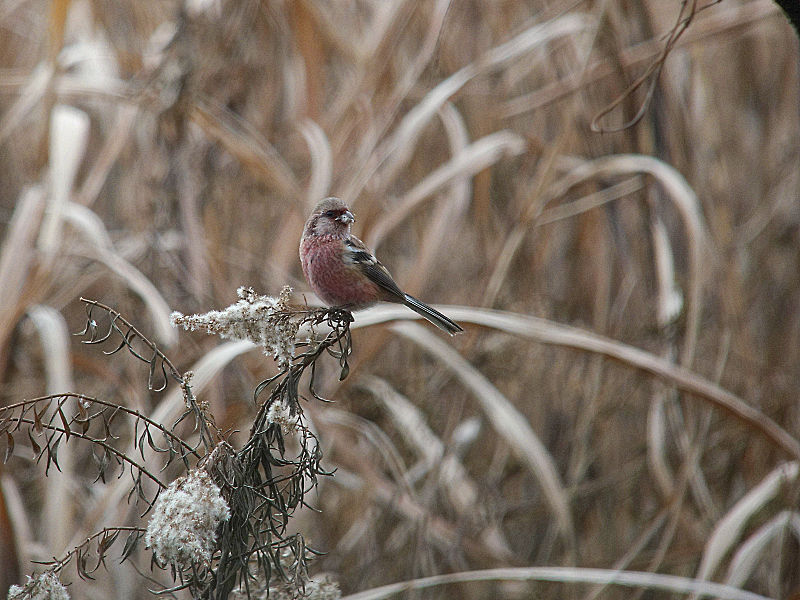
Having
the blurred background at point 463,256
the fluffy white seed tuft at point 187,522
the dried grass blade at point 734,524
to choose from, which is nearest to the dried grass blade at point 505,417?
the blurred background at point 463,256

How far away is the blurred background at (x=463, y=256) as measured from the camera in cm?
197

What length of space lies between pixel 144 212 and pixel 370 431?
0.98 metres

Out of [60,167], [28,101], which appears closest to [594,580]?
[60,167]

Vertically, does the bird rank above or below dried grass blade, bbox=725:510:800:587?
above

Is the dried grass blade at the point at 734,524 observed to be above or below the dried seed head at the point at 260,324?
below

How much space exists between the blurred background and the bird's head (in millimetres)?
260

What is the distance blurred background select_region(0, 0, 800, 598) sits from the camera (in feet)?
6.46

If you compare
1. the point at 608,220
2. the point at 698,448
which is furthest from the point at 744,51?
the point at 698,448

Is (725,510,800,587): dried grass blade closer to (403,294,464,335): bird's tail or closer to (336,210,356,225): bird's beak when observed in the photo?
(403,294,464,335): bird's tail

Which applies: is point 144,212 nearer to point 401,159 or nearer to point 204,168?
point 204,168

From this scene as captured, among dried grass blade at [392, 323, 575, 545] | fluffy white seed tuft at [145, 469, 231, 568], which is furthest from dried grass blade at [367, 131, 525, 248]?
fluffy white seed tuft at [145, 469, 231, 568]

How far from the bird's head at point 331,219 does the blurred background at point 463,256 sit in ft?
0.85

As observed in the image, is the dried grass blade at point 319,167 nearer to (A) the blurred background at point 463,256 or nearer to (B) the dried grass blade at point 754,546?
(A) the blurred background at point 463,256

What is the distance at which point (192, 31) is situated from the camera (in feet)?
7.75
